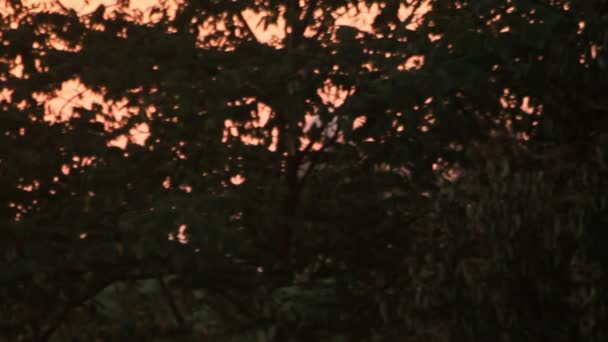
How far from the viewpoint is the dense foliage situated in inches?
275

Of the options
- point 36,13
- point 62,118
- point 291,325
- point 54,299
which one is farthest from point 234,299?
point 36,13

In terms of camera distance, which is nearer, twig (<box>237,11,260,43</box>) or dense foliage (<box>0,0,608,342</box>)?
dense foliage (<box>0,0,608,342</box>)

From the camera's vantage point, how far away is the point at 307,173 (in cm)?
916

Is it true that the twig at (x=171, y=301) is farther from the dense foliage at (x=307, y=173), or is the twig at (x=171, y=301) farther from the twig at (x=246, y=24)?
the twig at (x=246, y=24)

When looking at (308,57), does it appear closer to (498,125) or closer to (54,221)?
(498,125)

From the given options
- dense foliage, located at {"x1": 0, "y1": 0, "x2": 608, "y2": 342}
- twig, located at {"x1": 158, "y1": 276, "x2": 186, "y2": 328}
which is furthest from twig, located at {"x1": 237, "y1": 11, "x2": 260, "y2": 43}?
twig, located at {"x1": 158, "y1": 276, "x2": 186, "y2": 328}

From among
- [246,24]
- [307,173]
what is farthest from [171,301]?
[246,24]

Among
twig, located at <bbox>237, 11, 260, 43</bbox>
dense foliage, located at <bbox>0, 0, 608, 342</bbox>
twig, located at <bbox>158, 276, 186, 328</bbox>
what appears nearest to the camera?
dense foliage, located at <bbox>0, 0, 608, 342</bbox>

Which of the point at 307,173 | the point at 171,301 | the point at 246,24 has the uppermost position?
the point at 246,24

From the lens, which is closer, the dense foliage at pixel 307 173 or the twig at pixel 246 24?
the dense foliage at pixel 307 173

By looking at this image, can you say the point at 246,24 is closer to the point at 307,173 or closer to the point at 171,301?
the point at 307,173

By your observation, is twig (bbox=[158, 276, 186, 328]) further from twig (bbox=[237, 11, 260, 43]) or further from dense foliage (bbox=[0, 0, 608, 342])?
twig (bbox=[237, 11, 260, 43])

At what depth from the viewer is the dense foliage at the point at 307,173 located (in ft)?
22.9

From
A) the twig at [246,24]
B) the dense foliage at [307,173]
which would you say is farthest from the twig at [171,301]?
the twig at [246,24]
